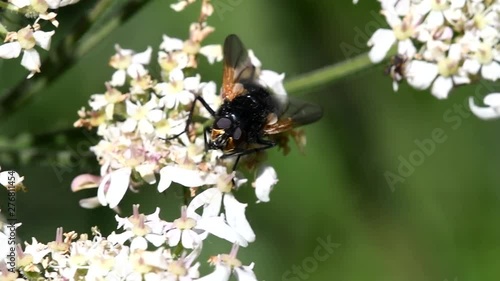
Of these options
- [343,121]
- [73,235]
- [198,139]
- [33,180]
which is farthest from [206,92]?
[343,121]

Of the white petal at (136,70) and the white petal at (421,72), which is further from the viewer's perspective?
the white petal at (136,70)

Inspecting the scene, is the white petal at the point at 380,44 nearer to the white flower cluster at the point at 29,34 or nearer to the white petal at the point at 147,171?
the white petal at the point at 147,171

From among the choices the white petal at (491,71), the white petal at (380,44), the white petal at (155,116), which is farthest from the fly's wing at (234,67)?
the white petal at (491,71)

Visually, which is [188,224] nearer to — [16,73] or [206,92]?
[206,92]

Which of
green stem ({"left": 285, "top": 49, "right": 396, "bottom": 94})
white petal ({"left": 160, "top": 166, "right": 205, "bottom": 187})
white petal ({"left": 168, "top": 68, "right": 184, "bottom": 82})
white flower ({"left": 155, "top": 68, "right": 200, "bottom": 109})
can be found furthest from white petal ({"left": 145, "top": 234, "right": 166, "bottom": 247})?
green stem ({"left": 285, "top": 49, "right": 396, "bottom": 94})

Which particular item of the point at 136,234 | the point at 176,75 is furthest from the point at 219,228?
the point at 176,75

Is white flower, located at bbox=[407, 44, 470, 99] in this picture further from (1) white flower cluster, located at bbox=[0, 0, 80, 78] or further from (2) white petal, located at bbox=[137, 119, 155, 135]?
(1) white flower cluster, located at bbox=[0, 0, 80, 78]

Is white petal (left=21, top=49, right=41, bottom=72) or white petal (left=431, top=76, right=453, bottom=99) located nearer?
white petal (left=21, top=49, right=41, bottom=72)

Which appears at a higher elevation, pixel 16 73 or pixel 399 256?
pixel 16 73
